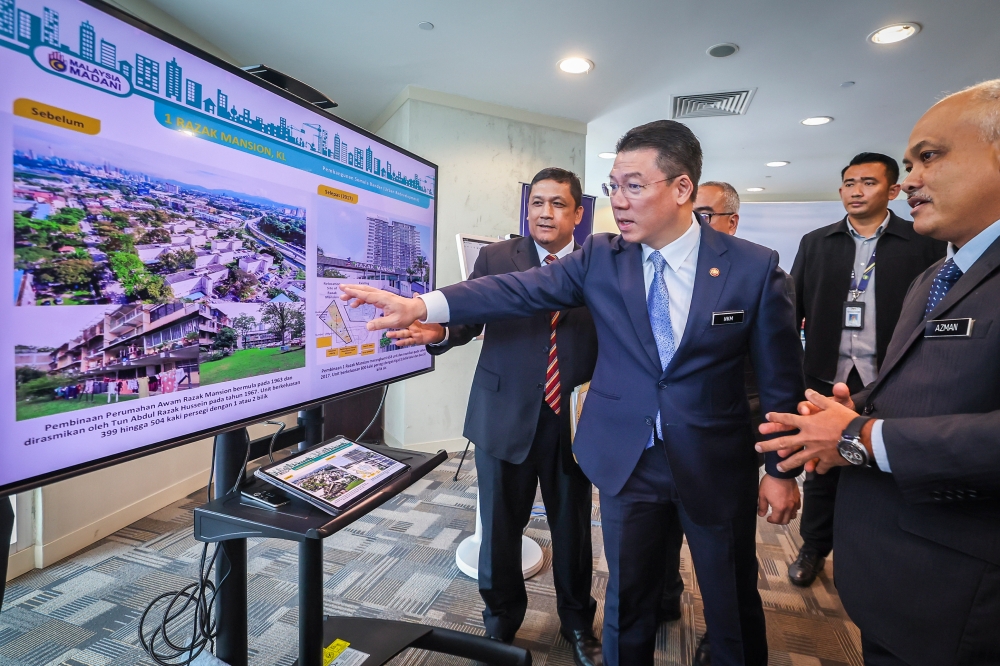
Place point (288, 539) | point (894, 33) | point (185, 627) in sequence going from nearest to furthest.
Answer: point (288, 539), point (185, 627), point (894, 33)

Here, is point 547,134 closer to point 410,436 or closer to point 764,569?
point 410,436

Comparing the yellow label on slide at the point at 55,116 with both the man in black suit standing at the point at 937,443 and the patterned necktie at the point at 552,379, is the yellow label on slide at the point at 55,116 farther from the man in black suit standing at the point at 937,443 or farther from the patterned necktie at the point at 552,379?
the man in black suit standing at the point at 937,443

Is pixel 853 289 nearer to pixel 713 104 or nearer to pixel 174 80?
pixel 174 80

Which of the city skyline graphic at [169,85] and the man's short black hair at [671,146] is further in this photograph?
the man's short black hair at [671,146]

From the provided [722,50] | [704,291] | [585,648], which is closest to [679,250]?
[704,291]

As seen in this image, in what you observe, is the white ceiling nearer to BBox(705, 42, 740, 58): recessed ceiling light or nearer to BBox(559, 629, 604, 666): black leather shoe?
BBox(705, 42, 740, 58): recessed ceiling light

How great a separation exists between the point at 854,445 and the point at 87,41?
1.53 m

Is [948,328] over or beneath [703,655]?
over

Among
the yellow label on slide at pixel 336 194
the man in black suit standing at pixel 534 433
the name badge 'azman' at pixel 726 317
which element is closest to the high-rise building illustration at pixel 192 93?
the yellow label on slide at pixel 336 194

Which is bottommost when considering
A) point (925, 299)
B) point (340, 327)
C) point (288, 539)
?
point (288, 539)

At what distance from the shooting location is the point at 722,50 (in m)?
3.44

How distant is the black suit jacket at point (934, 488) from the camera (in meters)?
0.86

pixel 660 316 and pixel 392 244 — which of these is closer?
pixel 660 316

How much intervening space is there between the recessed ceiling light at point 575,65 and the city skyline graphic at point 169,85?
2.68 m
